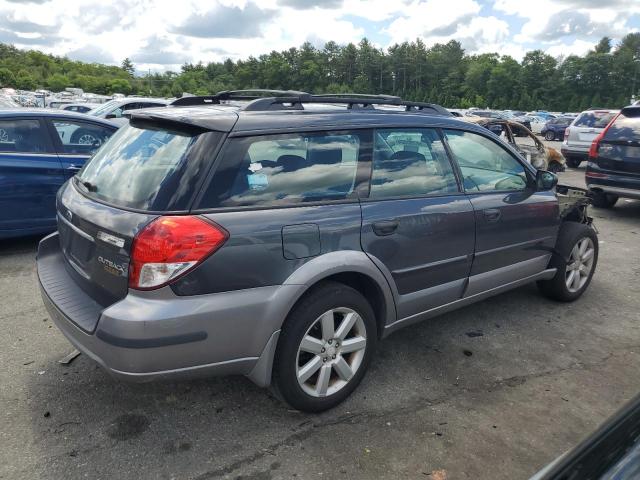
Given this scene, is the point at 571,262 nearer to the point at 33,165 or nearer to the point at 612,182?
the point at 612,182

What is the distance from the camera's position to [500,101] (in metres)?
88.9

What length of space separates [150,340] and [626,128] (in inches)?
313

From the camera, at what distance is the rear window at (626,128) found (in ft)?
25.3

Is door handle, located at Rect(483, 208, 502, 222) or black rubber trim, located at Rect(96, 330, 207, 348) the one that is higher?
door handle, located at Rect(483, 208, 502, 222)

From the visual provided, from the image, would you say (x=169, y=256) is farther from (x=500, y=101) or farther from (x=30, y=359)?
(x=500, y=101)

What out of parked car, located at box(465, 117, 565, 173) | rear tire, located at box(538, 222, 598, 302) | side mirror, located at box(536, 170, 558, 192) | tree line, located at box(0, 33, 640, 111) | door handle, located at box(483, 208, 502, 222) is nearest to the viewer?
door handle, located at box(483, 208, 502, 222)

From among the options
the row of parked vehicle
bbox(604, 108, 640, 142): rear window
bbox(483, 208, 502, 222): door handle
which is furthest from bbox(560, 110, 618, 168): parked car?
the row of parked vehicle

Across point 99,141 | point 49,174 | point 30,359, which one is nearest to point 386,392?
point 30,359

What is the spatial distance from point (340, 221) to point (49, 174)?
4136 millimetres

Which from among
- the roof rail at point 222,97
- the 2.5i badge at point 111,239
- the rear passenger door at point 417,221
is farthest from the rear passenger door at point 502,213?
the 2.5i badge at point 111,239

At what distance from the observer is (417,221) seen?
316 centimetres

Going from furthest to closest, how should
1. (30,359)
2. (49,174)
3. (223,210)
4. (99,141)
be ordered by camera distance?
1. (99,141)
2. (49,174)
3. (30,359)
4. (223,210)

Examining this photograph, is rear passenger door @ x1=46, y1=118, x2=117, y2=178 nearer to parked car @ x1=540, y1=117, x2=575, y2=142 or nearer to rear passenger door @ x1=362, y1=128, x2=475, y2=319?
rear passenger door @ x1=362, y1=128, x2=475, y2=319

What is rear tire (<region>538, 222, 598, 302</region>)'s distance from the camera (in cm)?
443
